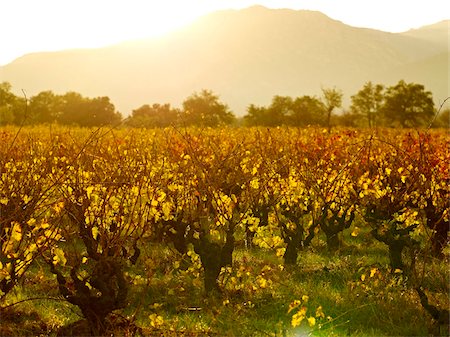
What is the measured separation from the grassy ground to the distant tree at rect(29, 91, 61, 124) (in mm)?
70624

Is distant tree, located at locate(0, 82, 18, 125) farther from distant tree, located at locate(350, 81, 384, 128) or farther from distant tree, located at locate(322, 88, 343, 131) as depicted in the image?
distant tree, located at locate(350, 81, 384, 128)

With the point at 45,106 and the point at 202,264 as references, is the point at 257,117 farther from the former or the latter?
the point at 202,264

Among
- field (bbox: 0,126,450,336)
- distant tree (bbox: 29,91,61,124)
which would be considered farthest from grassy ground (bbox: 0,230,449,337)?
distant tree (bbox: 29,91,61,124)

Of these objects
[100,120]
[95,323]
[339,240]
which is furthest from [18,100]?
[95,323]

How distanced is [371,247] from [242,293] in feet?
18.6

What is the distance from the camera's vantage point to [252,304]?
440 inches

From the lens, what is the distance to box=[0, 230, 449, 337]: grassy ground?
9.61 meters

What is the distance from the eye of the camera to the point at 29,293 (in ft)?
39.4

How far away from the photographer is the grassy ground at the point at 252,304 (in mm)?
9609

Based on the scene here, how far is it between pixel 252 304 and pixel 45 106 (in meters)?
77.5

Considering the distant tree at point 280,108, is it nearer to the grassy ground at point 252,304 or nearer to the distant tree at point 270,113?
the distant tree at point 270,113

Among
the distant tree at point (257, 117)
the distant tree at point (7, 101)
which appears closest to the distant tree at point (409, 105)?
the distant tree at point (257, 117)

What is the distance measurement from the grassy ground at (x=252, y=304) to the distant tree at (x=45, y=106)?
70624 mm

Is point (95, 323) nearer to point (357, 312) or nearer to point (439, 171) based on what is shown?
point (357, 312)
